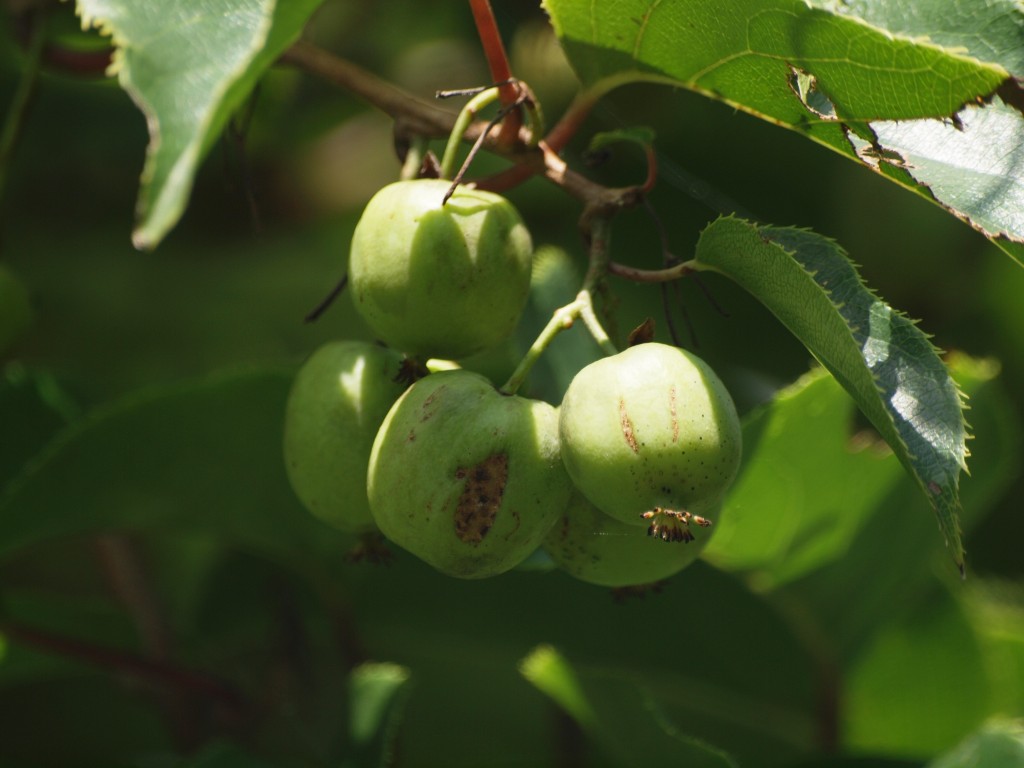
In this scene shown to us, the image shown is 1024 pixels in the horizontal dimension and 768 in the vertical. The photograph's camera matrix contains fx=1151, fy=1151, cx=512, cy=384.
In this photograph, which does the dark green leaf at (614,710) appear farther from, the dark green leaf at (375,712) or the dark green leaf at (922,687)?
the dark green leaf at (922,687)

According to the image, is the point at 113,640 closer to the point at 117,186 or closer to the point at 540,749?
the point at 540,749

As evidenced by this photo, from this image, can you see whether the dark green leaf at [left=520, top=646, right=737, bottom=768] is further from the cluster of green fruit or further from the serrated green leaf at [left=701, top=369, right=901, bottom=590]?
the cluster of green fruit

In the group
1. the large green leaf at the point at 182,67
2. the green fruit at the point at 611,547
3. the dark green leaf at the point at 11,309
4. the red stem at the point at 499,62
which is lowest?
the dark green leaf at the point at 11,309

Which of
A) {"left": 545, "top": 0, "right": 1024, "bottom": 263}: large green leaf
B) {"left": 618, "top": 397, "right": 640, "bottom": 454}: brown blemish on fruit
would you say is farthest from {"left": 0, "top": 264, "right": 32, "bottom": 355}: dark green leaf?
{"left": 618, "top": 397, "right": 640, "bottom": 454}: brown blemish on fruit

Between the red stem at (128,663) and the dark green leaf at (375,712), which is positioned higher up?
the dark green leaf at (375,712)

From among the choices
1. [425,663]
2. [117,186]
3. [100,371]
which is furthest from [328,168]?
[425,663]

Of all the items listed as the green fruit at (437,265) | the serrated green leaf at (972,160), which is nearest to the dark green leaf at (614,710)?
the green fruit at (437,265)
